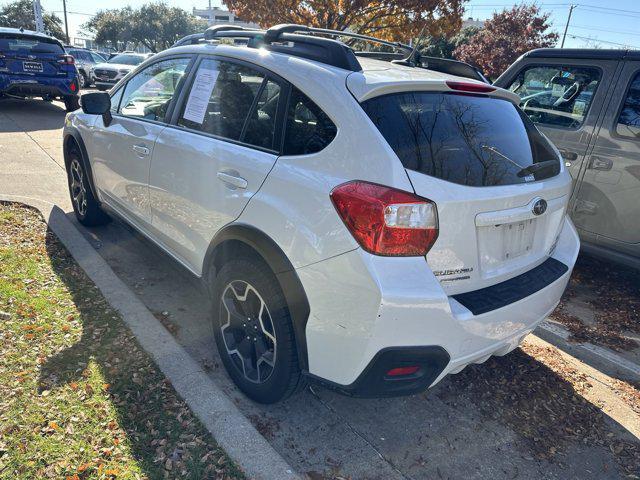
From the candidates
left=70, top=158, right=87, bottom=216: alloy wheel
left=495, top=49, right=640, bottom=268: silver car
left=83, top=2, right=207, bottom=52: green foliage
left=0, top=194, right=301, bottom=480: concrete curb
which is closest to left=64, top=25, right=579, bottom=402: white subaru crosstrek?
left=0, top=194, right=301, bottom=480: concrete curb

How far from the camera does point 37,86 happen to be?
10.4 metres

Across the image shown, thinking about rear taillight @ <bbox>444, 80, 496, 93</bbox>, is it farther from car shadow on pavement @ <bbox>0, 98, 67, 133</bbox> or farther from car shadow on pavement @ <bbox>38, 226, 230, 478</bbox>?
car shadow on pavement @ <bbox>0, 98, 67, 133</bbox>

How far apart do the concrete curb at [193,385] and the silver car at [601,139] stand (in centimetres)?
336

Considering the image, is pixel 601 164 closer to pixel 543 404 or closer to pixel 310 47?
pixel 543 404

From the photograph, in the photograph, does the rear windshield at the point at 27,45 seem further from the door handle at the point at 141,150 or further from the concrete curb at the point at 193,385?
the door handle at the point at 141,150

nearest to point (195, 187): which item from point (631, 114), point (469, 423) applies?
point (469, 423)

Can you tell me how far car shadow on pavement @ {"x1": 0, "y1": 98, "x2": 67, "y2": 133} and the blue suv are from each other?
0.49 metres

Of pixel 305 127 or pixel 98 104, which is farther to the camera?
pixel 98 104

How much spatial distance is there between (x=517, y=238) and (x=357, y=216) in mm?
892

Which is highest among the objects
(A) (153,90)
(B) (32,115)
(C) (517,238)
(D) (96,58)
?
(A) (153,90)

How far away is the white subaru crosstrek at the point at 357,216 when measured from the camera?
1907mm

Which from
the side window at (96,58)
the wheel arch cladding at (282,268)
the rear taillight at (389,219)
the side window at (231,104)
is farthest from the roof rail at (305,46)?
the side window at (96,58)

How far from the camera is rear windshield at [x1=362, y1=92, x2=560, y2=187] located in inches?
78.7

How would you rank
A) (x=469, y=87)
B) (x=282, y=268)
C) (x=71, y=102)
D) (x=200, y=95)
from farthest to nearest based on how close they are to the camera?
(x=71, y=102) → (x=200, y=95) → (x=469, y=87) → (x=282, y=268)
